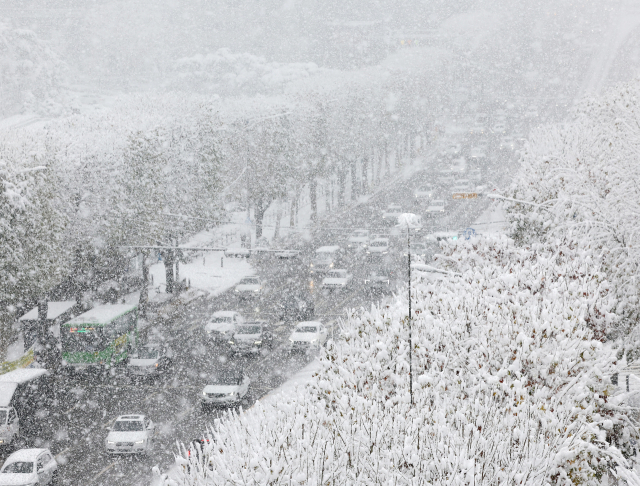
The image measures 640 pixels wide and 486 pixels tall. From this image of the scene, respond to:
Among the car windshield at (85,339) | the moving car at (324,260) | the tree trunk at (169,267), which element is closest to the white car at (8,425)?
the car windshield at (85,339)

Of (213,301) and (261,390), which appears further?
(213,301)

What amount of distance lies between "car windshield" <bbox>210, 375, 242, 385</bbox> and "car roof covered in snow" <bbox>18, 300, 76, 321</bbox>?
39.5 feet

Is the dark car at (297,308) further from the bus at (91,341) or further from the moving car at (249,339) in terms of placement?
the bus at (91,341)

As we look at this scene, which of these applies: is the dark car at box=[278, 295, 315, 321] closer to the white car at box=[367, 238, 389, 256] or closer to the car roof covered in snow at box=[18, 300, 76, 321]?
the car roof covered in snow at box=[18, 300, 76, 321]

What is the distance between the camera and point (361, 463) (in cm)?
779

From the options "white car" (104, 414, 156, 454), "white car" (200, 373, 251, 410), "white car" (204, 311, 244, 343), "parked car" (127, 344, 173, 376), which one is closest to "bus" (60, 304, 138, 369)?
"parked car" (127, 344, 173, 376)

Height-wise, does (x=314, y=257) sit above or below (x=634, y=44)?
below

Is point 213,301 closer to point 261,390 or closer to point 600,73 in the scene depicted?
point 261,390

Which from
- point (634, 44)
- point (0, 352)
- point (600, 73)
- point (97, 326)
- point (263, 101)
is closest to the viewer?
point (97, 326)

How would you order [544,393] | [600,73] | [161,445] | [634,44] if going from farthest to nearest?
[634,44]
[600,73]
[161,445]
[544,393]

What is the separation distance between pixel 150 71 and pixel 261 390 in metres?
80.2

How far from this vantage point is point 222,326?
106ft

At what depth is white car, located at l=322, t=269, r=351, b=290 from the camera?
40.3 metres

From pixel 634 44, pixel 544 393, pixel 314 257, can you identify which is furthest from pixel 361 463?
pixel 634 44
